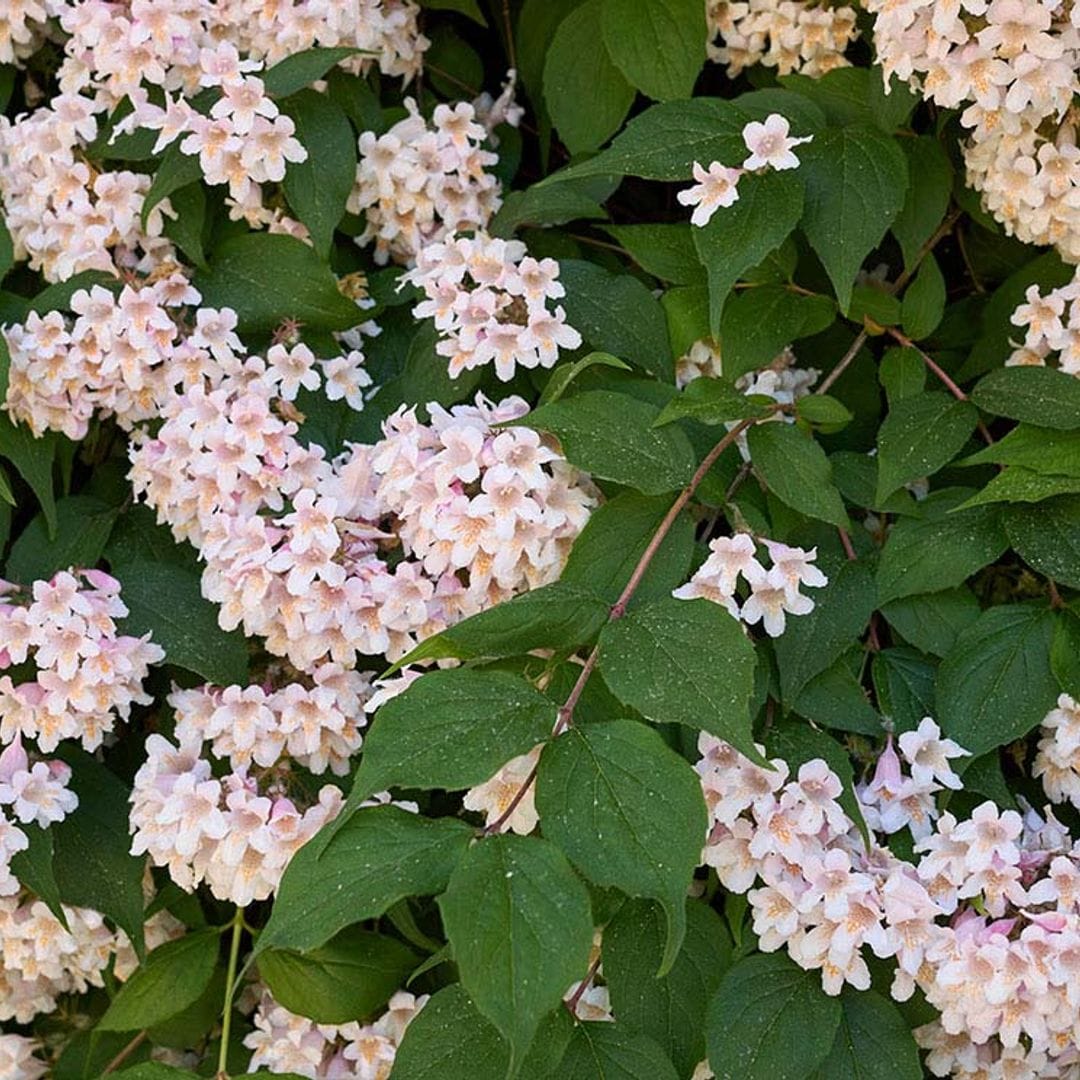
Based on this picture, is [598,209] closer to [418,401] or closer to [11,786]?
[418,401]

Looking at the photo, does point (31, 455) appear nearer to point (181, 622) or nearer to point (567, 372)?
point (181, 622)

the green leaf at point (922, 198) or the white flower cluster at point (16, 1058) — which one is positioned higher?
the green leaf at point (922, 198)

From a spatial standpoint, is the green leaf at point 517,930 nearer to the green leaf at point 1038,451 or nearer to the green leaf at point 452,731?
the green leaf at point 452,731

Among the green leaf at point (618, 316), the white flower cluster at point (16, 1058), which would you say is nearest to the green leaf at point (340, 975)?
the white flower cluster at point (16, 1058)

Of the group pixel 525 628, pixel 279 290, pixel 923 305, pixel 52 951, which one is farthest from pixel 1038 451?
pixel 52 951

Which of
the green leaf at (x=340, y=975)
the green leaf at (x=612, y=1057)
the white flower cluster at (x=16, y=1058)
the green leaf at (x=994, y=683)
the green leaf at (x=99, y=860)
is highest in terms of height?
the green leaf at (x=994, y=683)

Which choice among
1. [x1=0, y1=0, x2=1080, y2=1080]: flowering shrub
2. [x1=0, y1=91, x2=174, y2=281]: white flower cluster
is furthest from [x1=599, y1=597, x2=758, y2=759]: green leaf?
[x1=0, y1=91, x2=174, y2=281]: white flower cluster
